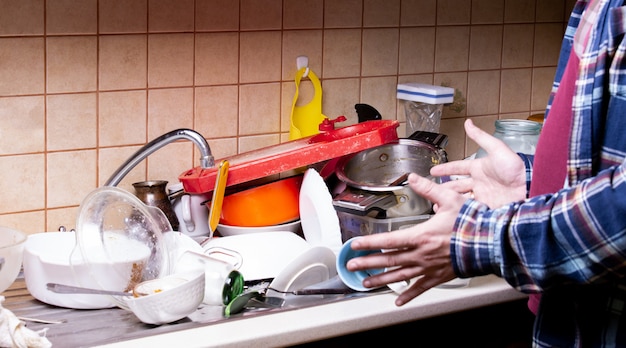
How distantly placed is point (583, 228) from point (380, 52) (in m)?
1.35

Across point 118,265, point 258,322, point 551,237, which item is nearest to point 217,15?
point 118,265

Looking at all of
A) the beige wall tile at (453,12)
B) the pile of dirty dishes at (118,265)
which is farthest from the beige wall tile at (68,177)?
the beige wall tile at (453,12)

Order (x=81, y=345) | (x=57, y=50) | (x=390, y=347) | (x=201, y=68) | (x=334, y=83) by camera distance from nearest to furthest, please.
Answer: (x=81, y=345) < (x=390, y=347) < (x=57, y=50) < (x=201, y=68) < (x=334, y=83)

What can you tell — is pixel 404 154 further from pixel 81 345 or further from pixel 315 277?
pixel 81 345

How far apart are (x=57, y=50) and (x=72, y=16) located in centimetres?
8

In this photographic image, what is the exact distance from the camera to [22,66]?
5.97 ft

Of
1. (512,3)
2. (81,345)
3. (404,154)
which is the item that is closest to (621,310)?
(81,345)

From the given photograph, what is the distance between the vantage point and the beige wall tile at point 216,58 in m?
2.03

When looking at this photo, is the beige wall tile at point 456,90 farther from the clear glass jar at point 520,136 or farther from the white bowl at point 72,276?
the white bowl at point 72,276

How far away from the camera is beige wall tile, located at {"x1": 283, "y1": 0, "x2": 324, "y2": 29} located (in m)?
2.12

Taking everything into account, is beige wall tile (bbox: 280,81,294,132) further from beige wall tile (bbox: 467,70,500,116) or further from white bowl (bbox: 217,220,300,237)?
beige wall tile (bbox: 467,70,500,116)

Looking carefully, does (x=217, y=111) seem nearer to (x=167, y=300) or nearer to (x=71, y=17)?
(x=71, y=17)

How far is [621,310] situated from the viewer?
1098 mm

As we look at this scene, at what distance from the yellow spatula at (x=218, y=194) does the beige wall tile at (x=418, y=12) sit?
0.72m
